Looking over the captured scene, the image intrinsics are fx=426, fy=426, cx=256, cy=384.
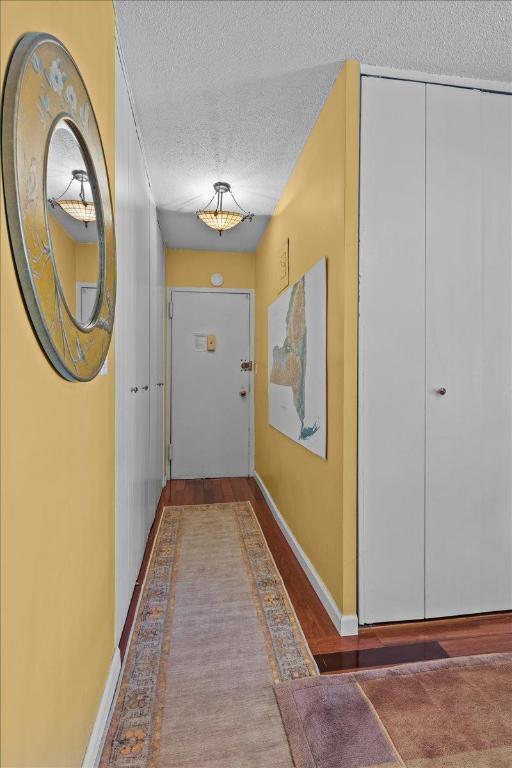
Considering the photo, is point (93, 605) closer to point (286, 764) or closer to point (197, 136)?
point (286, 764)

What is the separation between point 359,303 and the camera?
6.63 ft

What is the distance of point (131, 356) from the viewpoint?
2240 millimetres

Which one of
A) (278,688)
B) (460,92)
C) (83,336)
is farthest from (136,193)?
(278,688)

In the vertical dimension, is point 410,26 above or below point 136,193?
above

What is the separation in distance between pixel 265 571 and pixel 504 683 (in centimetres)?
130

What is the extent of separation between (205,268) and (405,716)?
168 inches

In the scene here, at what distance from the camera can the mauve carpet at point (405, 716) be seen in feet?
4.38

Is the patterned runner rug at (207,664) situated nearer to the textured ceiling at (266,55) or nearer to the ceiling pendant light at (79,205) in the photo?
the ceiling pendant light at (79,205)

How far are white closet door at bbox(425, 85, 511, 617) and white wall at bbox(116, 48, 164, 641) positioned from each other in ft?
4.79

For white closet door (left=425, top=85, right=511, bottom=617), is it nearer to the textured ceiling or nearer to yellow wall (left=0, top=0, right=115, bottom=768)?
the textured ceiling

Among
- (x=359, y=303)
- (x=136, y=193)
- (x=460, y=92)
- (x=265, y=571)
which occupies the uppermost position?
(x=460, y=92)

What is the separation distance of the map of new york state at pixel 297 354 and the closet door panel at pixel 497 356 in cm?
92

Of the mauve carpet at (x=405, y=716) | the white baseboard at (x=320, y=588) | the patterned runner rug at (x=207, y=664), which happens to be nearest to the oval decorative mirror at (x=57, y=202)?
the patterned runner rug at (x=207, y=664)

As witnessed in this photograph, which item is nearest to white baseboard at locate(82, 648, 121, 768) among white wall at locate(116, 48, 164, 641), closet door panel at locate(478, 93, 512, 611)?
white wall at locate(116, 48, 164, 641)
